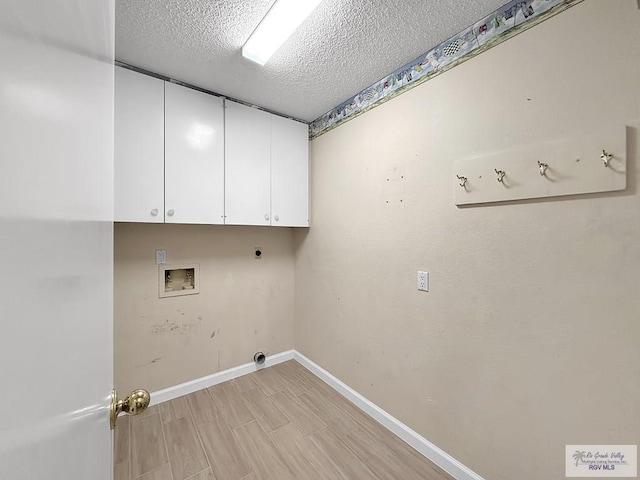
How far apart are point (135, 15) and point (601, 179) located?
2099 millimetres

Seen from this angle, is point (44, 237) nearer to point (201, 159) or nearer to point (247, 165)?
point (201, 159)

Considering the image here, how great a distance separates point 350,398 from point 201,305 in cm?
137

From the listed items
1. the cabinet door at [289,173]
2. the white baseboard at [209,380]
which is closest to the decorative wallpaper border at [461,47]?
the cabinet door at [289,173]

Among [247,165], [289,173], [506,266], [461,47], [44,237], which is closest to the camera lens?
[44,237]

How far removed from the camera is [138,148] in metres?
1.63

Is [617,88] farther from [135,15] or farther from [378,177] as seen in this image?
[135,15]

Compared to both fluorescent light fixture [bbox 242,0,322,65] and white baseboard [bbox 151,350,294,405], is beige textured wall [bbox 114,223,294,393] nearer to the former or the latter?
white baseboard [bbox 151,350,294,405]

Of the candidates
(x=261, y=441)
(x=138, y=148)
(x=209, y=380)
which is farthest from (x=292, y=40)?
(x=209, y=380)

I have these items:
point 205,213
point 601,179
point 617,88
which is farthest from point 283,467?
point 617,88

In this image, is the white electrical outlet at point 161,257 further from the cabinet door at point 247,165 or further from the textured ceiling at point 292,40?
the textured ceiling at point 292,40

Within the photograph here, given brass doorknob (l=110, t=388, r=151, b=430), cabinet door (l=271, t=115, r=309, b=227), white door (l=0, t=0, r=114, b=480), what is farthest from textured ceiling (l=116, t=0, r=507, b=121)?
brass doorknob (l=110, t=388, r=151, b=430)

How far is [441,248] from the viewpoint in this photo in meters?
1.44

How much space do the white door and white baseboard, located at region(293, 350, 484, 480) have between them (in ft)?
5.55

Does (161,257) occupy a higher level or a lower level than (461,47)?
lower
